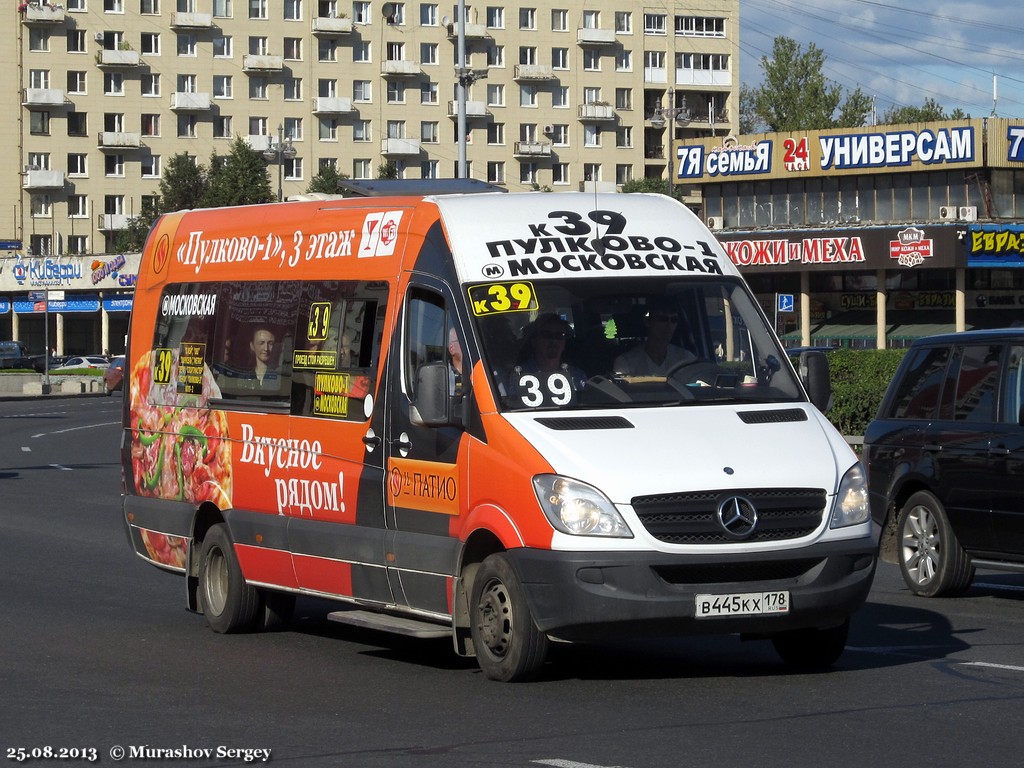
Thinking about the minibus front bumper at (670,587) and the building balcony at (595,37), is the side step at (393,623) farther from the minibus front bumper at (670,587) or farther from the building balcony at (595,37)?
the building balcony at (595,37)

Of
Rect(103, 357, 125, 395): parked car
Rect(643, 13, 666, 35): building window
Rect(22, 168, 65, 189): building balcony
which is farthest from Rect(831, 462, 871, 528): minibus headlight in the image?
Rect(643, 13, 666, 35): building window

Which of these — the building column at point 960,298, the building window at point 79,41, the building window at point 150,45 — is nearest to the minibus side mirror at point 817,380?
the building column at point 960,298

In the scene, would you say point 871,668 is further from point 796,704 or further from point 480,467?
point 480,467

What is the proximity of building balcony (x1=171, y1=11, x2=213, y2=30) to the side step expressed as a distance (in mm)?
108290

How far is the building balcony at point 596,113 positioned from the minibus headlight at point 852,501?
378 feet

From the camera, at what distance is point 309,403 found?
34.1 ft

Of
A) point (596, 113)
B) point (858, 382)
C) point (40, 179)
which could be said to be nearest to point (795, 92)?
point (596, 113)

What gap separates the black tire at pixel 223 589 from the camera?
11.1 metres

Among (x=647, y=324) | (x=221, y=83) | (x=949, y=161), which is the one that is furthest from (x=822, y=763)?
(x=221, y=83)

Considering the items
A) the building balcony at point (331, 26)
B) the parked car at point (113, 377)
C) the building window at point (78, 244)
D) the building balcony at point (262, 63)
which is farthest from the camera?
the building balcony at point (331, 26)

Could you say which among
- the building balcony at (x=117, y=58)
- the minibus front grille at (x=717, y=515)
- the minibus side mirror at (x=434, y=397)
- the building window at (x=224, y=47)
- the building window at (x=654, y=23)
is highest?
the building window at (x=654, y=23)

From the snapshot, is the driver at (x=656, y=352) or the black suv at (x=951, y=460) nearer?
the driver at (x=656, y=352)

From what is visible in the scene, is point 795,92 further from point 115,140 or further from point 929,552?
point 929,552

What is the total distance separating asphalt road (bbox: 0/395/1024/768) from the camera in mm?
7035
